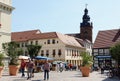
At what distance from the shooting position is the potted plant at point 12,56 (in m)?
30.0

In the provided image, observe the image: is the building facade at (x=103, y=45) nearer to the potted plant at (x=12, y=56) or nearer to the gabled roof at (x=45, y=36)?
the gabled roof at (x=45, y=36)

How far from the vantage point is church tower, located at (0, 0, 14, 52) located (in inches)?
1656

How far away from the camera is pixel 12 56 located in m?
31.0

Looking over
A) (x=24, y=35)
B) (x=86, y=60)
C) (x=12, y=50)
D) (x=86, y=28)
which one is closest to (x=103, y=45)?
(x=24, y=35)

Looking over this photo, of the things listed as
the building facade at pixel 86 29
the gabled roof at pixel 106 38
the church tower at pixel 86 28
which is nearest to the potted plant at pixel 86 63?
the gabled roof at pixel 106 38

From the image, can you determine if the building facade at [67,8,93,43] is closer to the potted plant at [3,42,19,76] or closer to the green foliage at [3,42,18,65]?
the green foliage at [3,42,18,65]

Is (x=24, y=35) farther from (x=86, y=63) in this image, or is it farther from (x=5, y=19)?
(x=86, y=63)

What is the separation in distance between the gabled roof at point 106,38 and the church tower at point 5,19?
91.6ft

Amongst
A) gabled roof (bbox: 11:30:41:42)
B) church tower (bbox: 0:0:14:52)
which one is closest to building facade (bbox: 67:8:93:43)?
gabled roof (bbox: 11:30:41:42)

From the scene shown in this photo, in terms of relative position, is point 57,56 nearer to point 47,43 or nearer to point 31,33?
point 47,43

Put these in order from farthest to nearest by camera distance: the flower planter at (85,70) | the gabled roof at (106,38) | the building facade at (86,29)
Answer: the building facade at (86,29)
the gabled roof at (106,38)
the flower planter at (85,70)

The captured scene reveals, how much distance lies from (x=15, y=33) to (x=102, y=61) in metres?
41.1

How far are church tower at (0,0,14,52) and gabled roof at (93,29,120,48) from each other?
91.6ft

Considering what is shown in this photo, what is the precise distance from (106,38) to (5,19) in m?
30.8
